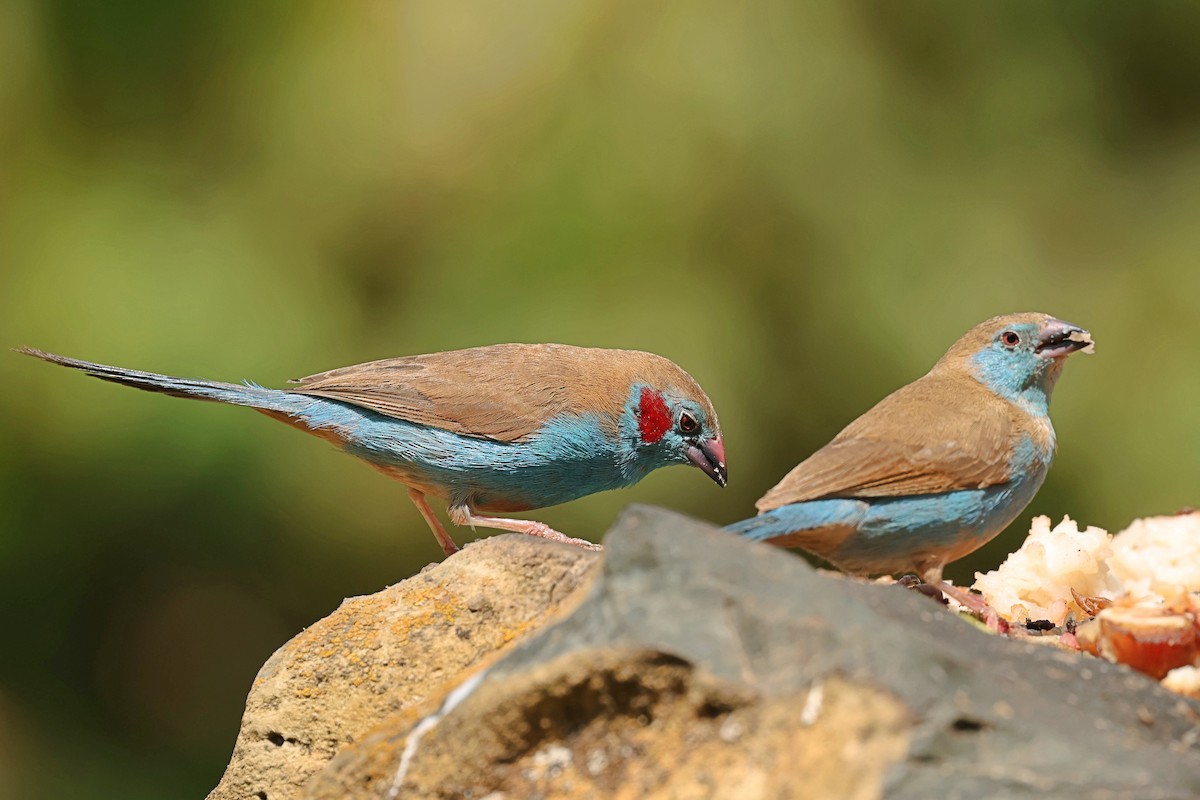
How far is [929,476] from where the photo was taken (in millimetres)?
3844

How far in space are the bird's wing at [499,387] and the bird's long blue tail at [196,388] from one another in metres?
0.12

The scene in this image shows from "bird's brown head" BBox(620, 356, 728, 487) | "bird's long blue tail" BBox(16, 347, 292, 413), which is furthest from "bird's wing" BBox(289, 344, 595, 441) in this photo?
"bird's brown head" BBox(620, 356, 728, 487)

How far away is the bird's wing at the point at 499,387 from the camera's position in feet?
15.0

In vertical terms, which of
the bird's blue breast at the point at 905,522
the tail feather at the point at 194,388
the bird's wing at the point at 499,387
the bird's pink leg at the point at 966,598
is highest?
the tail feather at the point at 194,388

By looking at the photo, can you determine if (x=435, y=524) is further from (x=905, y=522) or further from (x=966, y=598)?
(x=966, y=598)

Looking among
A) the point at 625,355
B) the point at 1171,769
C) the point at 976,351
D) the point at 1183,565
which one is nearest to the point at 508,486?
the point at 625,355

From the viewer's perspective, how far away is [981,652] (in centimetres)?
231

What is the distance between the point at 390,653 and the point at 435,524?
176 cm

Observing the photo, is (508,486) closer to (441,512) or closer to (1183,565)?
(1183,565)

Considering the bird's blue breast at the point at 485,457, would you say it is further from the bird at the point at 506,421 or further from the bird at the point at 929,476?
the bird at the point at 929,476

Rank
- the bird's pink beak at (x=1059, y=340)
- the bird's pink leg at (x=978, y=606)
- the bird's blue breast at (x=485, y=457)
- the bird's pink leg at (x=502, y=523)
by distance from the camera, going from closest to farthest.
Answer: the bird's pink leg at (x=978, y=606)
the bird's pink beak at (x=1059, y=340)
the bird's pink leg at (x=502, y=523)
the bird's blue breast at (x=485, y=457)

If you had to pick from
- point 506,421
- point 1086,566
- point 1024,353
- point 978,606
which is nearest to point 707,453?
point 506,421

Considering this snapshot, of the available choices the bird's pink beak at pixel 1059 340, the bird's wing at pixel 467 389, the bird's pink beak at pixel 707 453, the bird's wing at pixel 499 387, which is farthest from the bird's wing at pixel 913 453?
the bird's wing at pixel 467 389

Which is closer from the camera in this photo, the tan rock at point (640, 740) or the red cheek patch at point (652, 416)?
the tan rock at point (640, 740)
